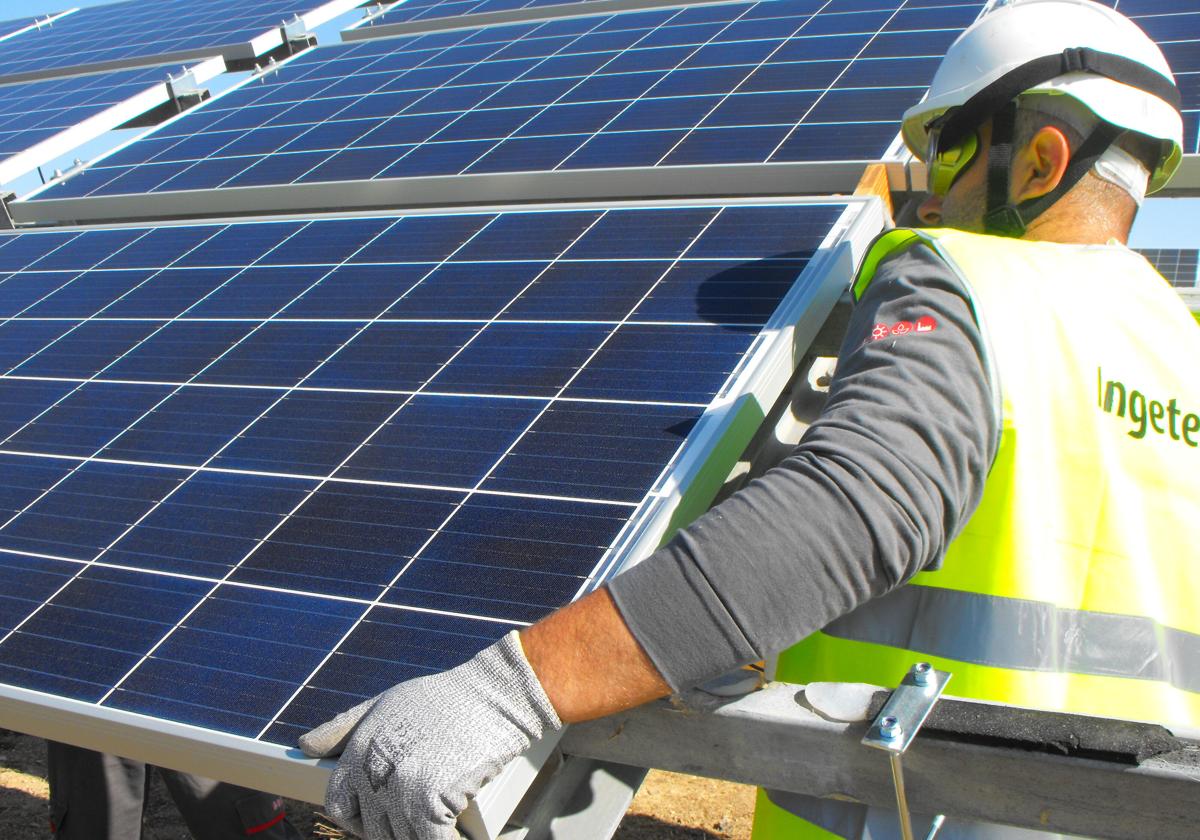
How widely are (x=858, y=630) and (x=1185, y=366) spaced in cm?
90

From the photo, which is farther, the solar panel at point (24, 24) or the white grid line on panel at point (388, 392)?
the solar panel at point (24, 24)

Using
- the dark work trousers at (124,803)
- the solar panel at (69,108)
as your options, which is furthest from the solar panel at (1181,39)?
the solar panel at (69,108)

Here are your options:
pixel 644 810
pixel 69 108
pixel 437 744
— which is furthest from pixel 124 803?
pixel 69 108

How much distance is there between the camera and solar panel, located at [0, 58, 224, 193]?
31.4 feet

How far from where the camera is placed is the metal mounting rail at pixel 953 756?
174 cm

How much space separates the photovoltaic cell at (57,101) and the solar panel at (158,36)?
2.60ft

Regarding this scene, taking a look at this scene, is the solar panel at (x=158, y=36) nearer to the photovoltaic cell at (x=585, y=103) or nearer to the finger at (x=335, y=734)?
the photovoltaic cell at (x=585, y=103)

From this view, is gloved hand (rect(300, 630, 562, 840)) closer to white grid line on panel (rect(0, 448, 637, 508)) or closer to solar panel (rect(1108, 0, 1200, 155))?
white grid line on panel (rect(0, 448, 637, 508))

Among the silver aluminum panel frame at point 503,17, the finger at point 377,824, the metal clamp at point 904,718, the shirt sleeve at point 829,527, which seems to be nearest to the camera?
the metal clamp at point 904,718

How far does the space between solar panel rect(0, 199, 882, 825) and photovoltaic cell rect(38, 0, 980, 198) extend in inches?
65.3

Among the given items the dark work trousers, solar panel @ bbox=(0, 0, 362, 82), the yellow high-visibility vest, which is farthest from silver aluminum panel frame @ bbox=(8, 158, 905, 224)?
solar panel @ bbox=(0, 0, 362, 82)

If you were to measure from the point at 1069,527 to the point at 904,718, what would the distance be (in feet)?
1.94

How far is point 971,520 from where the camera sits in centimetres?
223

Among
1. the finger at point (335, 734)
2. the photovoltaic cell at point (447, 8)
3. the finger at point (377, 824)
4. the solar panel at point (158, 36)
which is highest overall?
the solar panel at point (158, 36)
